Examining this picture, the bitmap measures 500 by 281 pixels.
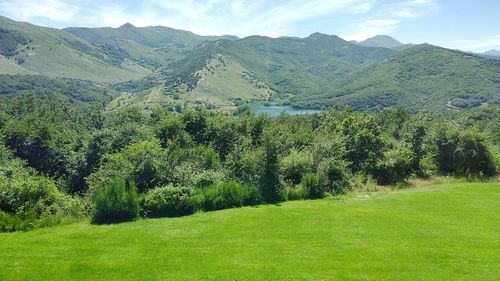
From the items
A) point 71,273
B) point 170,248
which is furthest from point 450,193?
point 71,273

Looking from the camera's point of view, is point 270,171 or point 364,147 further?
point 364,147

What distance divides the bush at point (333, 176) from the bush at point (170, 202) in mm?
10764

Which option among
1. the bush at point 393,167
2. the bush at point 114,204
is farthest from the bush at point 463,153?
the bush at point 114,204

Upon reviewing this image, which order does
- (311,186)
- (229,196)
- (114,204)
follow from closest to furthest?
(114,204) < (229,196) < (311,186)

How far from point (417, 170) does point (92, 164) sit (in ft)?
123

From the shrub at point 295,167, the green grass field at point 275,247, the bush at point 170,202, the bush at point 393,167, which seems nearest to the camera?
the green grass field at point 275,247

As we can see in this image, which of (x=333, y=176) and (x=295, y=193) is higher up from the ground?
(x=333, y=176)

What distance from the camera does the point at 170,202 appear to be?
2420cm

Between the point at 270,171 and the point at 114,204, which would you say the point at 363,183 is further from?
the point at 114,204

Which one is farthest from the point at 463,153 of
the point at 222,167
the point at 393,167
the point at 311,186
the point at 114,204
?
the point at 114,204

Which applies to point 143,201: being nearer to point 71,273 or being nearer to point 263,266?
point 71,273

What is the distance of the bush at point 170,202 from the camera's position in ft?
77.8

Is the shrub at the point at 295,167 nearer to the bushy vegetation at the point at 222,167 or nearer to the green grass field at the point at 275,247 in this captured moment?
the bushy vegetation at the point at 222,167

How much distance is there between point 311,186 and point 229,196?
688 centimetres
